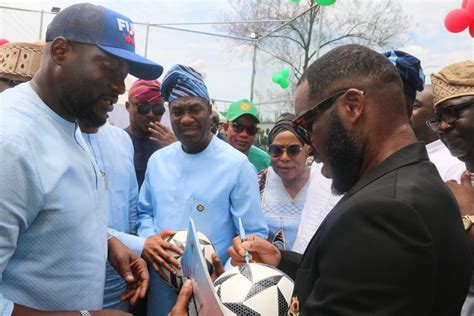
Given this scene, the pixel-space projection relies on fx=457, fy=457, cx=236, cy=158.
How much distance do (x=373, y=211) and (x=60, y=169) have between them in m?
1.11

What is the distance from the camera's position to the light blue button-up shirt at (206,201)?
2.79 metres

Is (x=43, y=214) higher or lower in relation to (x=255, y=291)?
higher

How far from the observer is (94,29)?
1.80 meters

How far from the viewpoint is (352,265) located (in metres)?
1.16

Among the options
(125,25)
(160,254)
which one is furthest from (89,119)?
(160,254)

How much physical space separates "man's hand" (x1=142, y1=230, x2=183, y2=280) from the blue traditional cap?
1416mm

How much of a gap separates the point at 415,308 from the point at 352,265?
196 mm

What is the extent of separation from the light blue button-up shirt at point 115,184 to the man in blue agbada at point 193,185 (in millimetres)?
117

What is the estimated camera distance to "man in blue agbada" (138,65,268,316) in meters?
2.79

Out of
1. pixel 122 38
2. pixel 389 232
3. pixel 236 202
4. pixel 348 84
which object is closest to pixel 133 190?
pixel 236 202

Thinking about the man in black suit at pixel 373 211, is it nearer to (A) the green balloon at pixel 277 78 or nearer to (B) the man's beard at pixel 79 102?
(B) the man's beard at pixel 79 102

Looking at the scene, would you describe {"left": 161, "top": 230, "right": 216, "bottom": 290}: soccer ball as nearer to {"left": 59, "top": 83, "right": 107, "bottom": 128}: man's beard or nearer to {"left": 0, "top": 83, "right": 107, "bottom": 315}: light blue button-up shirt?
{"left": 0, "top": 83, "right": 107, "bottom": 315}: light blue button-up shirt

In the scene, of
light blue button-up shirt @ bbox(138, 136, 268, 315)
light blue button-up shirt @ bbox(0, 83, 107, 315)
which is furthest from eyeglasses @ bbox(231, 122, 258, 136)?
light blue button-up shirt @ bbox(0, 83, 107, 315)

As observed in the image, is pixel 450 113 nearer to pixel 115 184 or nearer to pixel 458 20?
pixel 115 184
